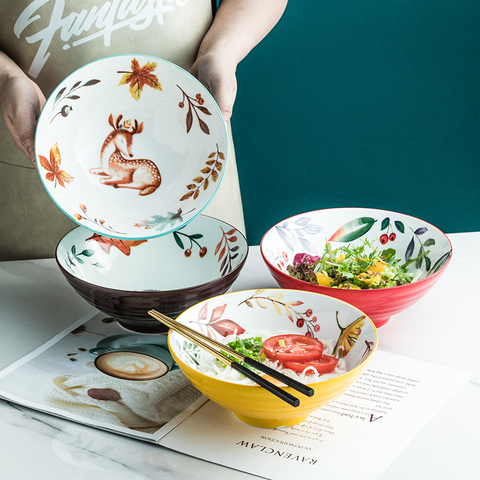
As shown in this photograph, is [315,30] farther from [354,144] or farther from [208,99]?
[208,99]

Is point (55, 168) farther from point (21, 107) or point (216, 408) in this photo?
point (216, 408)

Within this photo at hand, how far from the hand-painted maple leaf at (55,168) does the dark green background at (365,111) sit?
1.73 metres

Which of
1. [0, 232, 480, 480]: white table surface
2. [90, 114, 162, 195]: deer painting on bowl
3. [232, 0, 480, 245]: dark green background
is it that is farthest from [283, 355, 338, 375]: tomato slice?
[232, 0, 480, 245]: dark green background

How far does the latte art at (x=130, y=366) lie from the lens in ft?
2.85

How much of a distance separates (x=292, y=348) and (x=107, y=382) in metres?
0.30

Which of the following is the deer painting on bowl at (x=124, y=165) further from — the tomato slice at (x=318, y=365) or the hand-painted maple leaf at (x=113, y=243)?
the tomato slice at (x=318, y=365)

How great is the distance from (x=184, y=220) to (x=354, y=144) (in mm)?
1833

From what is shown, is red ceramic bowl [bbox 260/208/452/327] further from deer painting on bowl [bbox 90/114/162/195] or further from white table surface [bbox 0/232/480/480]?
deer painting on bowl [bbox 90/114/162/195]

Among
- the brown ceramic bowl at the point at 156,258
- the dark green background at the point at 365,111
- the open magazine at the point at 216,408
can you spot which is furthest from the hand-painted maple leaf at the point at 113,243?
the dark green background at the point at 365,111

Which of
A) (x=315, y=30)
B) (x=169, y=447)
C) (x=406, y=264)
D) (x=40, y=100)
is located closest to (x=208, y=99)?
(x=40, y=100)

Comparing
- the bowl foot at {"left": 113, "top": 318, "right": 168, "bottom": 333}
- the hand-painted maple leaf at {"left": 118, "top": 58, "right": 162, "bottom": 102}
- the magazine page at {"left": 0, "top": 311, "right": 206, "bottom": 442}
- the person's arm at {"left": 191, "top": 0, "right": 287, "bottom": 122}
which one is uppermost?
the person's arm at {"left": 191, "top": 0, "right": 287, "bottom": 122}

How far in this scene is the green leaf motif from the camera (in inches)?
47.0

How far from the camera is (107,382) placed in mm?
854

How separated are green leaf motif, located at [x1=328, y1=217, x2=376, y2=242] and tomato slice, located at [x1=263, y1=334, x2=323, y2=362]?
0.40m
